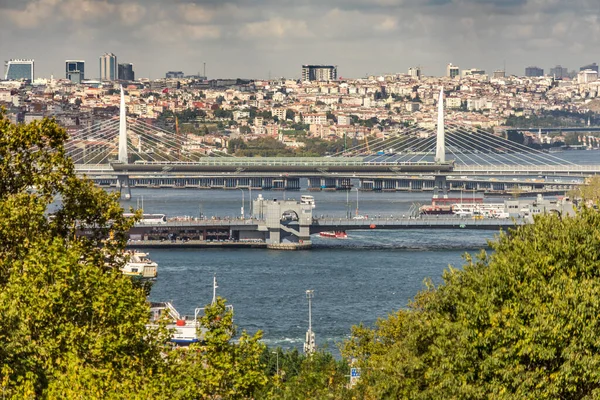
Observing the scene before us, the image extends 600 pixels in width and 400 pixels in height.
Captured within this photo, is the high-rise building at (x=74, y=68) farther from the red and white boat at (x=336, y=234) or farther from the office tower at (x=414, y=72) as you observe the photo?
the red and white boat at (x=336, y=234)

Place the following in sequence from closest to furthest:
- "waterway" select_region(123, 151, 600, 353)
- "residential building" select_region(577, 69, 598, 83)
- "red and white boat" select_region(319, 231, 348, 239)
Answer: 1. "waterway" select_region(123, 151, 600, 353)
2. "red and white boat" select_region(319, 231, 348, 239)
3. "residential building" select_region(577, 69, 598, 83)

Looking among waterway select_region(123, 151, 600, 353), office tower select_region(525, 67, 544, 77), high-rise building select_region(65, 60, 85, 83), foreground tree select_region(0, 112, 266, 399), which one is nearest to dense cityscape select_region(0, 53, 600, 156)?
high-rise building select_region(65, 60, 85, 83)

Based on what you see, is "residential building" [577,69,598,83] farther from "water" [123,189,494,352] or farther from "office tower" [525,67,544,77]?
"water" [123,189,494,352]

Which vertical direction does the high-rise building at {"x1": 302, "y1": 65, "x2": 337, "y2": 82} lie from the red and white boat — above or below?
above

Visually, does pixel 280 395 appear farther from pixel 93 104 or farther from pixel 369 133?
pixel 93 104

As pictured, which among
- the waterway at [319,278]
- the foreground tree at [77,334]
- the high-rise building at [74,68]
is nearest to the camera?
the foreground tree at [77,334]

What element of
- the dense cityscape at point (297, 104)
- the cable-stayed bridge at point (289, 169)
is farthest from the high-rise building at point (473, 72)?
the cable-stayed bridge at point (289, 169)

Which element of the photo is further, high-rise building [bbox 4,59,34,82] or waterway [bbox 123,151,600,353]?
high-rise building [bbox 4,59,34,82]
